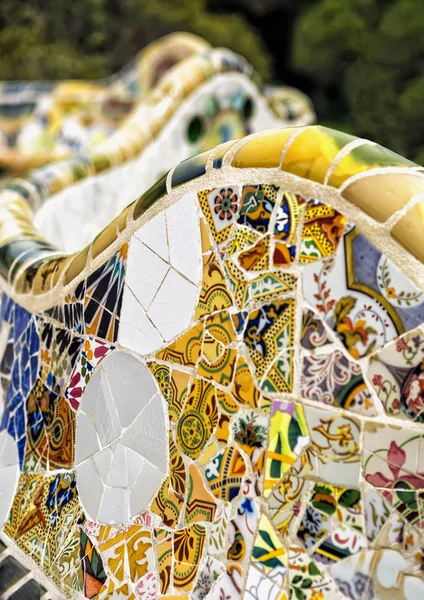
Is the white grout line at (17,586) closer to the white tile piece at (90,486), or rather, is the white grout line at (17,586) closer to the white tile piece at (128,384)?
the white tile piece at (90,486)

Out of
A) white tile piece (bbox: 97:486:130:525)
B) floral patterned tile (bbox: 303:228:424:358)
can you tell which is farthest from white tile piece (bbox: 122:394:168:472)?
floral patterned tile (bbox: 303:228:424:358)

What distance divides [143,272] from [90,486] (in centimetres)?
50

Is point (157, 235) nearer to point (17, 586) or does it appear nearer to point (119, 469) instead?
point (119, 469)

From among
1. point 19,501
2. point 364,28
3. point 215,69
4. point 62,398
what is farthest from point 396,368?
point 364,28

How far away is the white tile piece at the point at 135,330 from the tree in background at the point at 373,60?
10.3m

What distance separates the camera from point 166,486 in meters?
1.82

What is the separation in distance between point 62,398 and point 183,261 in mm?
549

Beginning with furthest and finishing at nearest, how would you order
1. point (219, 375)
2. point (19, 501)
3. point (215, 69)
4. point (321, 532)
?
1. point (215, 69)
2. point (19, 501)
3. point (219, 375)
4. point (321, 532)

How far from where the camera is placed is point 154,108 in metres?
5.07

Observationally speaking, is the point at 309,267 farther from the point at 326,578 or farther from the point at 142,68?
the point at 142,68

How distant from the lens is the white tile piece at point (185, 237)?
5.82 ft

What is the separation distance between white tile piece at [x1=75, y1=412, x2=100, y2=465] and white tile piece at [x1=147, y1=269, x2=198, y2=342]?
0.32m

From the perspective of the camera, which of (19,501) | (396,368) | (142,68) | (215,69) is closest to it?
(396,368)

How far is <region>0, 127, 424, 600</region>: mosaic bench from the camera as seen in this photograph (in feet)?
4.76
